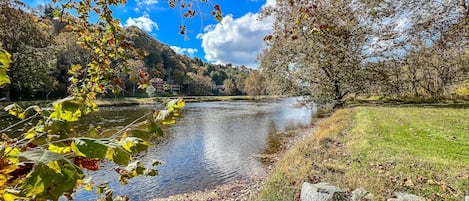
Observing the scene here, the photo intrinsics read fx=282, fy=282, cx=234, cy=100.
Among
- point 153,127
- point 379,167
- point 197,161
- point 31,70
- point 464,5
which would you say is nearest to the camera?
point 153,127

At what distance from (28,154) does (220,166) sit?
10419 mm

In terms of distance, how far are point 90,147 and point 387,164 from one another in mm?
7574

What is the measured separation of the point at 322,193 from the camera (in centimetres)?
535

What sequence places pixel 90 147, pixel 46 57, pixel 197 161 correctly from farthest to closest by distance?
pixel 46 57
pixel 197 161
pixel 90 147

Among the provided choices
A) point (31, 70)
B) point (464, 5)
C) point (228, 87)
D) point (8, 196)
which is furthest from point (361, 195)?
point (228, 87)

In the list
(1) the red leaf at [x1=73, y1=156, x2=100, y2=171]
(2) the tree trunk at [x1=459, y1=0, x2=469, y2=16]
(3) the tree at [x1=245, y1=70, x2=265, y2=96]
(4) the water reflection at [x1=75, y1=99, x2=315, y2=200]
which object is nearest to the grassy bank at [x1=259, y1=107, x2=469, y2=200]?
(4) the water reflection at [x1=75, y1=99, x2=315, y2=200]

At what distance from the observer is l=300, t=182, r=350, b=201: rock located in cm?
523

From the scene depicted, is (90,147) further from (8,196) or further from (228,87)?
(228,87)

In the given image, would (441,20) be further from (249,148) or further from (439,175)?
(249,148)

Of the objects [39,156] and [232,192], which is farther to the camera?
[232,192]

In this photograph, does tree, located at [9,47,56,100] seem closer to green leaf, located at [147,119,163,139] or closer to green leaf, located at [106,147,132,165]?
green leaf, located at [147,119,163,139]

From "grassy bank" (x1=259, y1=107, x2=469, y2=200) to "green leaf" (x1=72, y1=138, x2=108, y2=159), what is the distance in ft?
18.7

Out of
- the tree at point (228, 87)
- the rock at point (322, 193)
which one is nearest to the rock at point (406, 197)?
the rock at point (322, 193)

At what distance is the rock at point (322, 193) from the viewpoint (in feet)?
17.2
